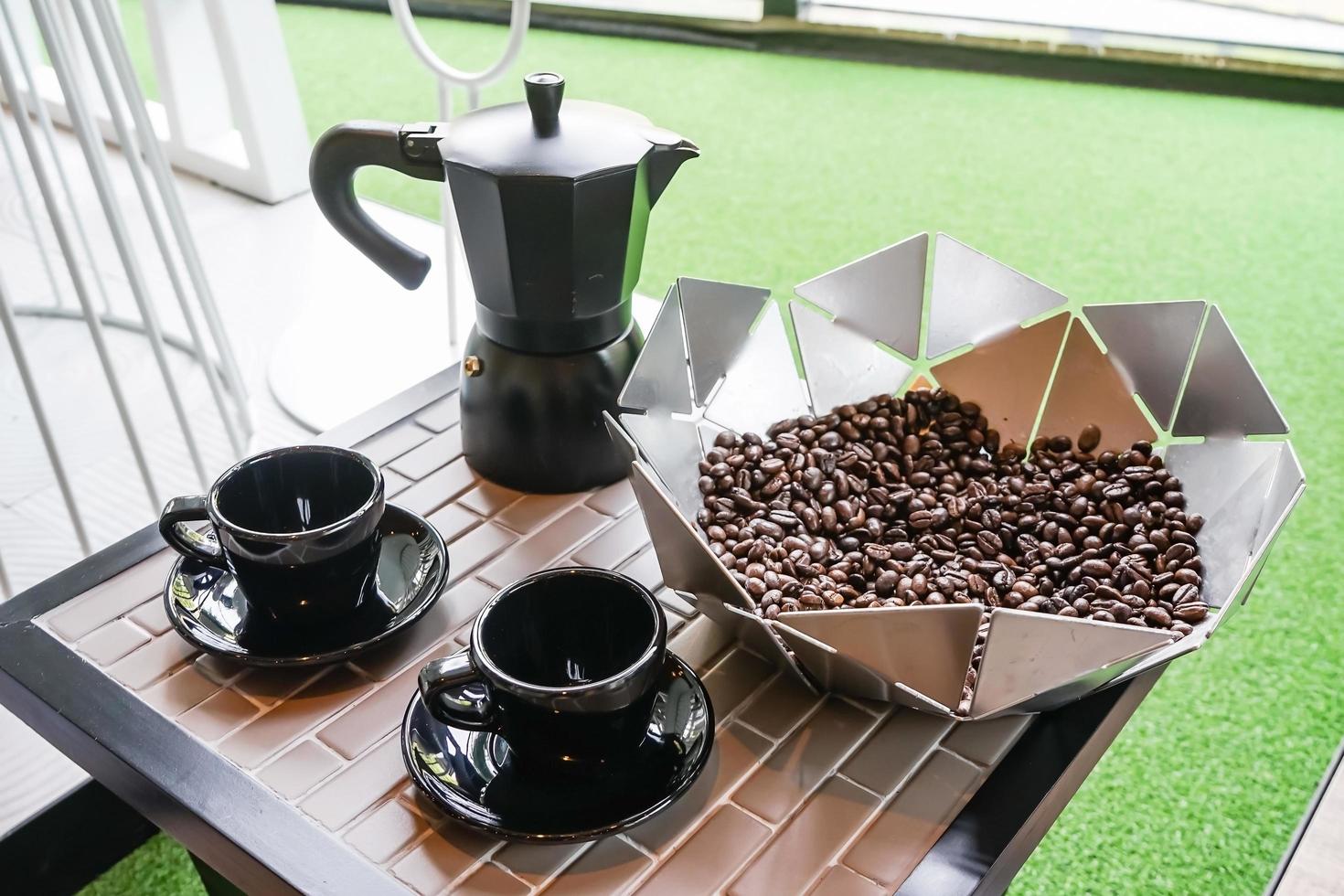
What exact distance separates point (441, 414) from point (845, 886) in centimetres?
51

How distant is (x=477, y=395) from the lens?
86 centimetres

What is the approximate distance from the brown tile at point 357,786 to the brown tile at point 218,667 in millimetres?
111

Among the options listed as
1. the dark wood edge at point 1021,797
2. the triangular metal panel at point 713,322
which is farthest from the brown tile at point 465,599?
the dark wood edge at point 1021,797

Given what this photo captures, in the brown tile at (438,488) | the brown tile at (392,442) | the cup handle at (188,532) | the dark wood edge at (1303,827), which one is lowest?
the dark wood edge at (1303,827)

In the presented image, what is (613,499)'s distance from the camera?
2.83ft

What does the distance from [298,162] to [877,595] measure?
1982mm

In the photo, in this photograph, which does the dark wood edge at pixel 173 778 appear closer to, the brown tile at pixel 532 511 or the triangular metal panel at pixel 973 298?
the brown tile at pixel 532 511

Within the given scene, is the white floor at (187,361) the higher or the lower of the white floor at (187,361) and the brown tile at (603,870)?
the lower

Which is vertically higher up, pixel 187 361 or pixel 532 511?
pixel 532 511

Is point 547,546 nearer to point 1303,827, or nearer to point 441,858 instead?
point 441,858

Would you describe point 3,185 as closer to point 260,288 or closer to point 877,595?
point 260,288

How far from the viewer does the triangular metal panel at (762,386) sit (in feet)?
2.88

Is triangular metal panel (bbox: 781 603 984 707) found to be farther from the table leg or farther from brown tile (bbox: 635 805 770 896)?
the table leg

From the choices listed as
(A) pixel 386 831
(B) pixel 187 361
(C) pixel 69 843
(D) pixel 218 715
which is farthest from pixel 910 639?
(B) pixel 187 361
